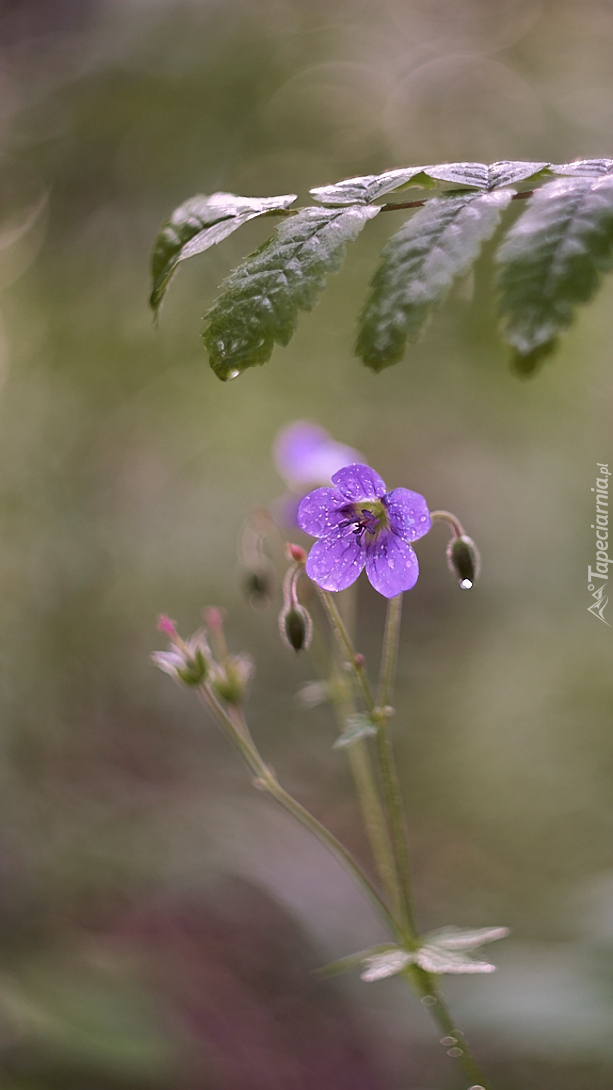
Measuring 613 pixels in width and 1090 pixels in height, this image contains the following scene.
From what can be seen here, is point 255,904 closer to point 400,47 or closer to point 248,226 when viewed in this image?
point 248,226

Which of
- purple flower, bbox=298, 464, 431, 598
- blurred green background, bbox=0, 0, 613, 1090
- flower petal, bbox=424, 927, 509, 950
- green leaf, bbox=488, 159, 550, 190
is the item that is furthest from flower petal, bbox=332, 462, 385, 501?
blurred green background, bbox=0, 0, 613, 1090

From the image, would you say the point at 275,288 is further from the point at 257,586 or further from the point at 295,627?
the point at 257,586

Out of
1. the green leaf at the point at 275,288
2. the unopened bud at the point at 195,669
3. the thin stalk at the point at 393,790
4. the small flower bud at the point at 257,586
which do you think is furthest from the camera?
the small flower bud at the point at 257,586

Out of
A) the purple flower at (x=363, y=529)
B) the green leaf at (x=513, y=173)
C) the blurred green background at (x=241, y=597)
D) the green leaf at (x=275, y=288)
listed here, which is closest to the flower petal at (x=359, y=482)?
the purple flower at (x=363, y=529)

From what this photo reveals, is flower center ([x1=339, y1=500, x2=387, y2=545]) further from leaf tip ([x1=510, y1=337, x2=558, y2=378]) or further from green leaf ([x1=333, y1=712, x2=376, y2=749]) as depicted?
leaf tip ([x1=510, y1=337, x2=558, y2=378])

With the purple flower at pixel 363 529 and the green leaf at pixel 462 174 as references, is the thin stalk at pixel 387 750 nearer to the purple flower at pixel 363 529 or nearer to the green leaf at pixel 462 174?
the purple flower at pixel 363 529

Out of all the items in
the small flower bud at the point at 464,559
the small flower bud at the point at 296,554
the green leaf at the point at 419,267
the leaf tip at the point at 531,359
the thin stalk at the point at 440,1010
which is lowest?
the thin stalk at the point at 440,1010
